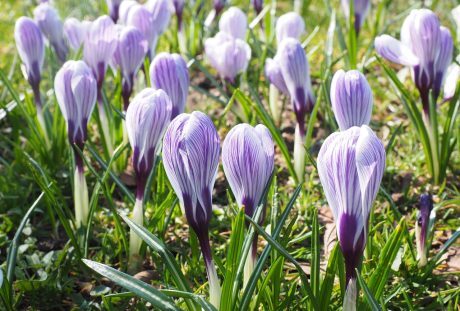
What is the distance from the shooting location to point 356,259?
170 cm

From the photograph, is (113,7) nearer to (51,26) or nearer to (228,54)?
(51,26)

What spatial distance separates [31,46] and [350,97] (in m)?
1.56

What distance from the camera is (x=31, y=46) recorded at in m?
2.96

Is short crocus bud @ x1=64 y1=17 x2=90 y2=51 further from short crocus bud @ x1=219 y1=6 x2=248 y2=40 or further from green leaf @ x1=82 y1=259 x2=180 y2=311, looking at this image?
green leaf @ x1=82 y1=259 x2=180 y2=311

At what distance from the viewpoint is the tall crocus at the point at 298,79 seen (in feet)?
8.68

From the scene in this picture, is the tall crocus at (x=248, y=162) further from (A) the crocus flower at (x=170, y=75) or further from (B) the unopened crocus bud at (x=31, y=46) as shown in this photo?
(B) the unopened crocus bud at (x=31, y=46)

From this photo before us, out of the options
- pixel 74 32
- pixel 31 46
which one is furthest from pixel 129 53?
pixel 74 32

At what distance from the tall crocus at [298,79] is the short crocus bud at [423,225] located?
1.78 ft

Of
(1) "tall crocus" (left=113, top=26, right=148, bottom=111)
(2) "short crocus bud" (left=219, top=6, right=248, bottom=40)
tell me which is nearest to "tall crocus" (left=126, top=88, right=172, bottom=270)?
(1) "tall crocus" (left=113, top=26, right=148, bottom=111)

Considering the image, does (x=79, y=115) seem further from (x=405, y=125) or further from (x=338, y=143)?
(x=405, y=125)

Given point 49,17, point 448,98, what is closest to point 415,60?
point 448,98

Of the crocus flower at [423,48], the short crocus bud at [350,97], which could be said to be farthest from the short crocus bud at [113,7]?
the short crocus bud at [350,97]

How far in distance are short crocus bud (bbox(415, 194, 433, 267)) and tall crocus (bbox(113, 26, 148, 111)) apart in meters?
1.32

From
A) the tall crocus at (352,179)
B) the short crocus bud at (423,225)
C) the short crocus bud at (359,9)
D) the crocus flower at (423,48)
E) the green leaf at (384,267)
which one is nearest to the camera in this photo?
the tall crocus at (352,179)
